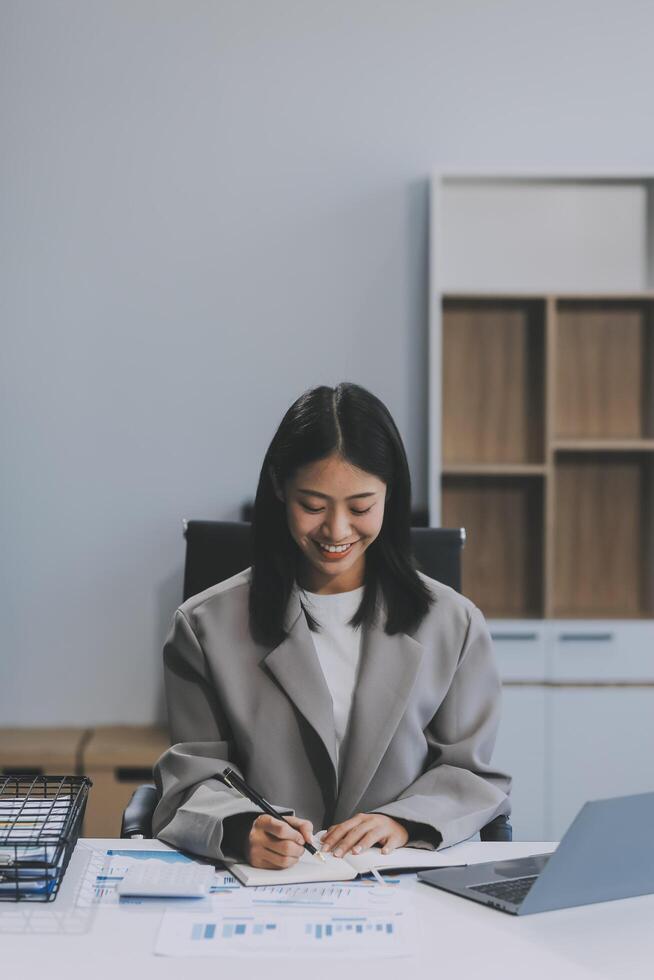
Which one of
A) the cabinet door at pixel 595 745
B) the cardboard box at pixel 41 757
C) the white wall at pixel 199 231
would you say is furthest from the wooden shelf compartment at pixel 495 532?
the cardboard box at pixel 41 757

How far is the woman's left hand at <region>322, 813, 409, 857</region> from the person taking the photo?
135 centimetres

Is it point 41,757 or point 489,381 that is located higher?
point 489,381

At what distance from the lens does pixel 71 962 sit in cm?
105

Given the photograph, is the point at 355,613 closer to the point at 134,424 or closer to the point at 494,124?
the point at 134,424

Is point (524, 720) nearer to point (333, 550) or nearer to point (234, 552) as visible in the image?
point (234, 552)

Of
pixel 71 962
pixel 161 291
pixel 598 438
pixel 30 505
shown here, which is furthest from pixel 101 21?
pixel 71 962

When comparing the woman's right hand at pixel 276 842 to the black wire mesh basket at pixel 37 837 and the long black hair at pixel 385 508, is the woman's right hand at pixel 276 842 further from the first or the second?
the long black hair at pixel 385 508

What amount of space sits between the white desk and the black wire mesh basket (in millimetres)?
19

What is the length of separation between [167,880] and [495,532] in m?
2.17

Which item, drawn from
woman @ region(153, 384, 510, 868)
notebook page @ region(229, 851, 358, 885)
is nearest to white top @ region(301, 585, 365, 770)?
woman @ region(153, 384, 510, 868)

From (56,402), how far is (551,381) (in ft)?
4.80

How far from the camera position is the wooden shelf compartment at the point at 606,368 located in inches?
127

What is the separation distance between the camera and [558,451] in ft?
10.7

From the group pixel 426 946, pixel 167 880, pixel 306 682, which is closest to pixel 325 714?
pixel 306 682
